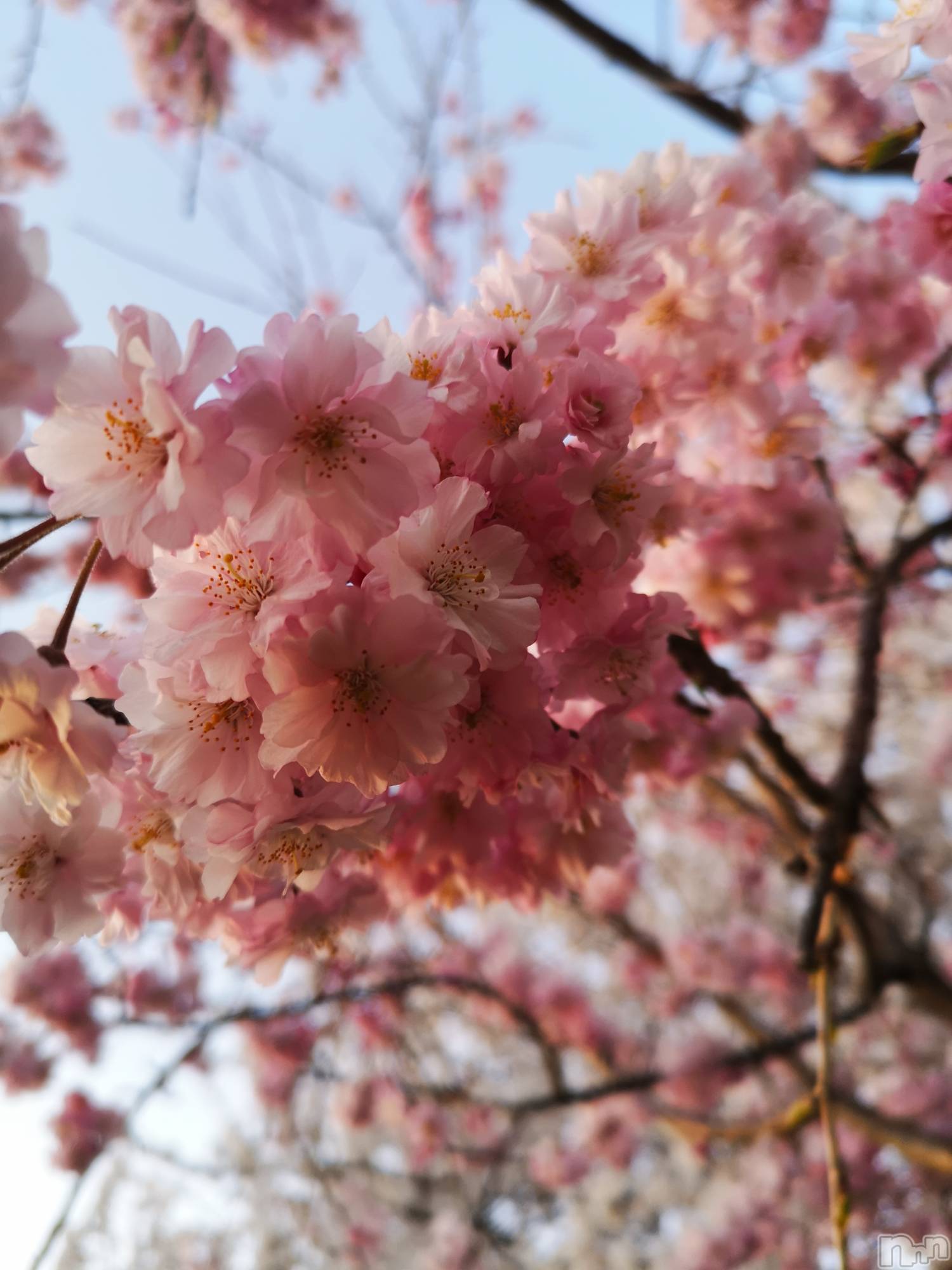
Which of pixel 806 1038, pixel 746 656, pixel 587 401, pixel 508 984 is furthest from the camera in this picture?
pixel 508 984

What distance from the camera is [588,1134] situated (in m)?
4.76

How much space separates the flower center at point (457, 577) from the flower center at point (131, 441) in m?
0.26

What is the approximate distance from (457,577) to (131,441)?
31 cm

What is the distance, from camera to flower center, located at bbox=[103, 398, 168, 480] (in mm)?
763

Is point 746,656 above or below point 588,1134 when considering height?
above

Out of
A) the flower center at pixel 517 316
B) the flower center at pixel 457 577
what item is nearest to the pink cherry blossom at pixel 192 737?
the flower center at pixel 457 577

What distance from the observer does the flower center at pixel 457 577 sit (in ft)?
2.61

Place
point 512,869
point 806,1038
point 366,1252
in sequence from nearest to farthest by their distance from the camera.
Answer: point 512,869, point 806,1038, point 366,1252

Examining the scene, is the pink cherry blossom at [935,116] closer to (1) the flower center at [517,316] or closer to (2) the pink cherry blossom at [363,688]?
(1) the flower center at [517,316]

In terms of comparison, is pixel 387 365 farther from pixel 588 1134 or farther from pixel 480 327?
pixel 588 1134

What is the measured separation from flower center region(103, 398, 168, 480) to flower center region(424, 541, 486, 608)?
258 mm

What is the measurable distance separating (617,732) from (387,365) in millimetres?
509

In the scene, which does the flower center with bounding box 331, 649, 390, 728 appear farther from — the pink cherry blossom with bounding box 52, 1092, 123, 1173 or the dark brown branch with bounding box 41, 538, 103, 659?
the pink cherry blossom with bounding box 52, 1092, 123, 1173

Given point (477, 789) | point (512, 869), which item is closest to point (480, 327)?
point (477, 789)
